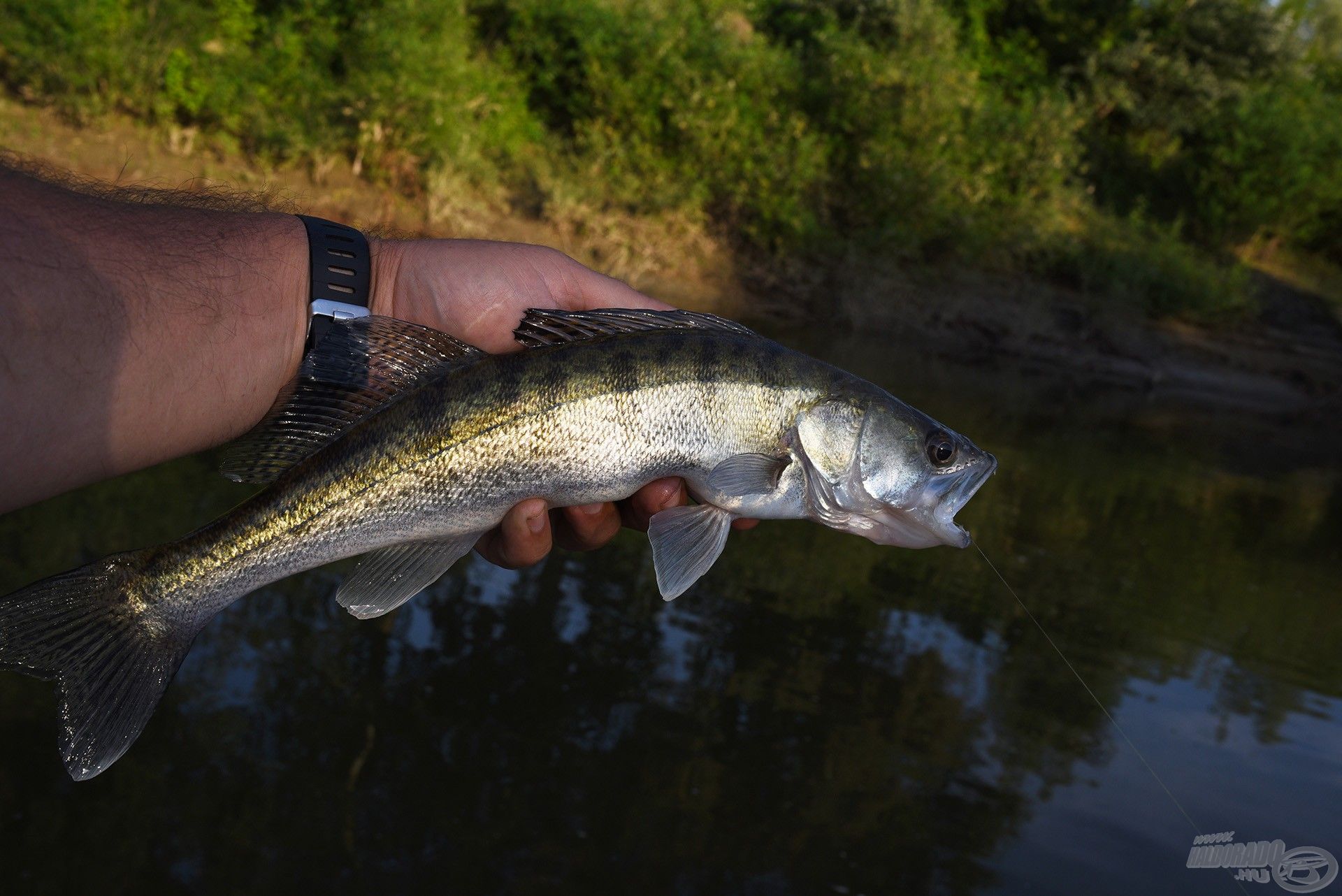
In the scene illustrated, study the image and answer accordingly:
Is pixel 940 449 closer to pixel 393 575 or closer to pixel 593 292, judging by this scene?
pixel 593 292

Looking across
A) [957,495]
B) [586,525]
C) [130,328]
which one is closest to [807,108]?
[586,525]

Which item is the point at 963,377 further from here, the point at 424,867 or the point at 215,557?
the point at 215,557

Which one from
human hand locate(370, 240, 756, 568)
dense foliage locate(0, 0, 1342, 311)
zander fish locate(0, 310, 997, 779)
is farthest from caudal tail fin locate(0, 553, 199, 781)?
dense foliage locate(0, 0, 1342, 311)

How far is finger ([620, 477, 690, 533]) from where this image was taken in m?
3.15

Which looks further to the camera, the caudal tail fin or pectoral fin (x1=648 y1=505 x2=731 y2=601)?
pectoral fin (x1=648 y1=505 x2=731 y2=601)

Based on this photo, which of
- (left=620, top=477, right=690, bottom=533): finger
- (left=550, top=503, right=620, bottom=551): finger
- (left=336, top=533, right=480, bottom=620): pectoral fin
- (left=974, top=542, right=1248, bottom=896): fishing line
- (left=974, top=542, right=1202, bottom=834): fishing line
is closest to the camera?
(left=336, top=533, right=480, bottom=620): pectoral fin

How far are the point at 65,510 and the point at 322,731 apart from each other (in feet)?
7.34

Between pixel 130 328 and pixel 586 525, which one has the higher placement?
pixel 130 328

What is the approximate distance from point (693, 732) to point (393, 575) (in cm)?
212

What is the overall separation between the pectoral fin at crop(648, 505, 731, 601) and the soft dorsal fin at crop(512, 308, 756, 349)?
0.51 metres

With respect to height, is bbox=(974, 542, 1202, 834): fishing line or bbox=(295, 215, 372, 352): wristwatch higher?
bbox=(295, 215, 372, 352): wristwatch

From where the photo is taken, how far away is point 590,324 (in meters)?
2.92

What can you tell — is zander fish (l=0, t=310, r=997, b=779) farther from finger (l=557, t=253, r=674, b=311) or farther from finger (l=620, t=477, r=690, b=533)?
finger (l=557, t=253, r=674, b=311)

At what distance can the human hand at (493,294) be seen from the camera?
338 cm
